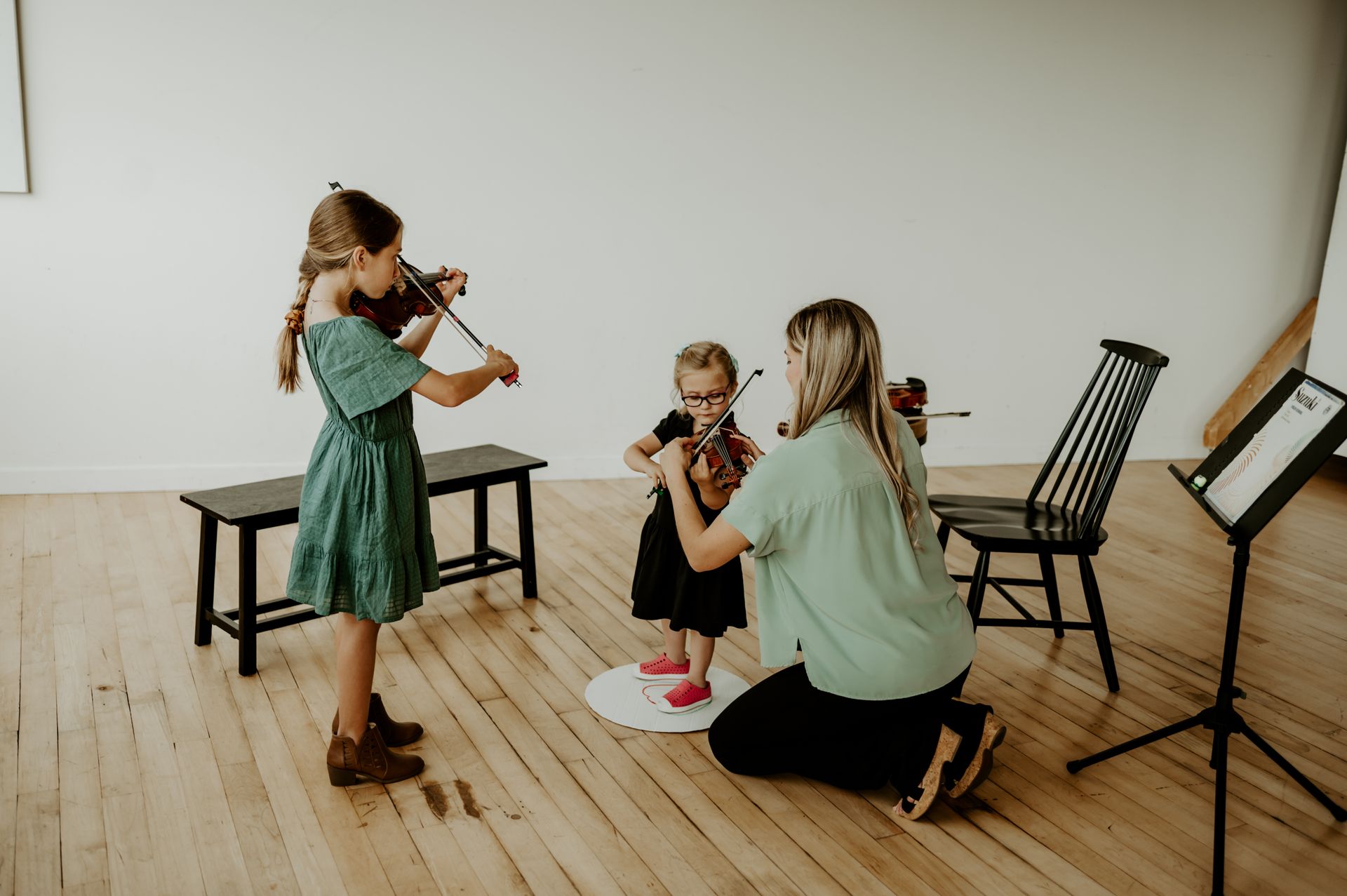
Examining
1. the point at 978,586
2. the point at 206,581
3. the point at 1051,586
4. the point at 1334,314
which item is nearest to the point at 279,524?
the point at 206,581

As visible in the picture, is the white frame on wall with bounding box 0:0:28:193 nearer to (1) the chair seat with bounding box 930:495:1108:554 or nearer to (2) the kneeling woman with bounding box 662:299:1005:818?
(2) the kneeling woman with bounding box 662:299:1005:818

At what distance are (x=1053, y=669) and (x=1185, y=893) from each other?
3.13 ft

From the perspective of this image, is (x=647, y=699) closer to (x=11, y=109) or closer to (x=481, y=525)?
(x=481, y=525)

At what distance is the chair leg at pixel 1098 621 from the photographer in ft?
8.89

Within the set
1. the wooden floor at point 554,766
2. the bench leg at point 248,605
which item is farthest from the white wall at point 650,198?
the bench leg at point 248,605

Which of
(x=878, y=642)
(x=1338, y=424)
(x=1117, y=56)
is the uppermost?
(x=1117, y=56)

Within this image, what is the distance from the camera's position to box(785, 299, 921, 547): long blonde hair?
78.9 inches

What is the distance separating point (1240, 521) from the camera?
6.59 feet

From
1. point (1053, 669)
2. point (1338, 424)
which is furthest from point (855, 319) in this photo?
point (1053, 669)

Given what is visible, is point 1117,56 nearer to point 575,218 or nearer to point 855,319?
point 575,218

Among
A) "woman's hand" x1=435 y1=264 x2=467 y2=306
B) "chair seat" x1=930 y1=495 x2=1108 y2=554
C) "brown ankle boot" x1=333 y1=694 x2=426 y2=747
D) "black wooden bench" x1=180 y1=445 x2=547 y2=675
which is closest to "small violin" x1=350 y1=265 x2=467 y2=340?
"woman's hand" x1=435 y1=264 x2=467 y2=306

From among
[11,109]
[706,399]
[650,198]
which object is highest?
[11,109]

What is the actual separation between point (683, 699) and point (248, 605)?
1.08 m

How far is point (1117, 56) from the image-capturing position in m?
4.86
